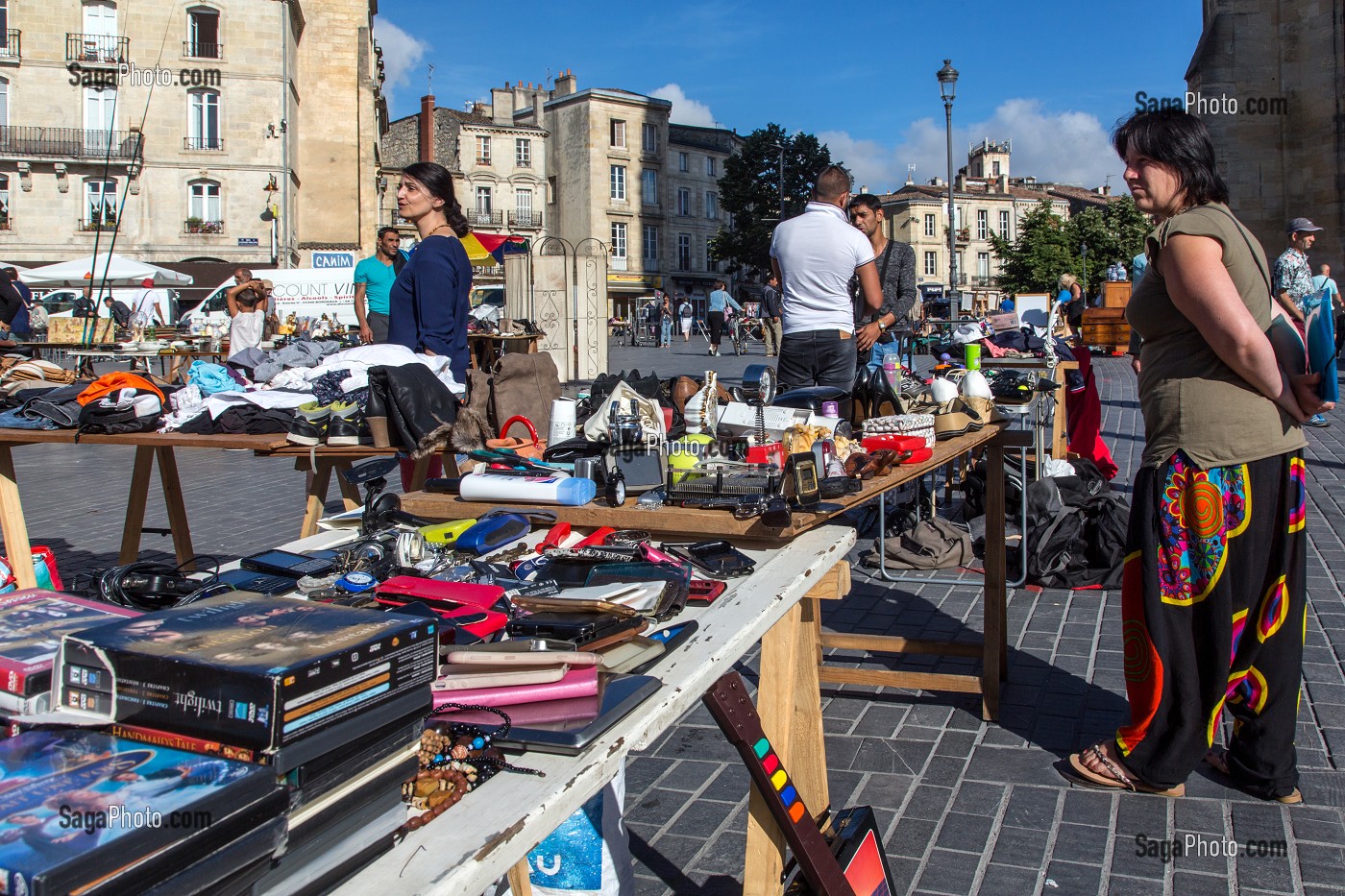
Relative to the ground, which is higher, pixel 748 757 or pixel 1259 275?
pixel 1259 275

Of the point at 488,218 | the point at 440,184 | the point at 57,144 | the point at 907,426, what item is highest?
the point at 488,218

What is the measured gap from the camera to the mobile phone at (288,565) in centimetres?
219

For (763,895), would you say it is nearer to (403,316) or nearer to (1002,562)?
(1002,562)

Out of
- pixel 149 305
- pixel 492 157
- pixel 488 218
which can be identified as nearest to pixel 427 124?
pixel 492 157

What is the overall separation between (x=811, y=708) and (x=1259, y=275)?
74.7 inches

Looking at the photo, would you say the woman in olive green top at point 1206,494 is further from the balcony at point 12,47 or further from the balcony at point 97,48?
the balcony at point 12,47

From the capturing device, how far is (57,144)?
3838 cm

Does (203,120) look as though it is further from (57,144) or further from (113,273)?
(113,273)

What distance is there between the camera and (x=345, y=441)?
434 cm

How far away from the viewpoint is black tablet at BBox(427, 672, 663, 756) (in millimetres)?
1408

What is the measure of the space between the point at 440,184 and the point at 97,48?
134 feet

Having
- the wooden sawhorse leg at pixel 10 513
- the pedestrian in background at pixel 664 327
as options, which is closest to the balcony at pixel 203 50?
the pedestrian in background at pixel 664 327

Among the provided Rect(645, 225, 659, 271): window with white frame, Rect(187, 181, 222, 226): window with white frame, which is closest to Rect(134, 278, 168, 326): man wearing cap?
Rect(187, 181, 222, 226): window with white frame

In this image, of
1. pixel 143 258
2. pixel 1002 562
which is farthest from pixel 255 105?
pixel 1002 562
